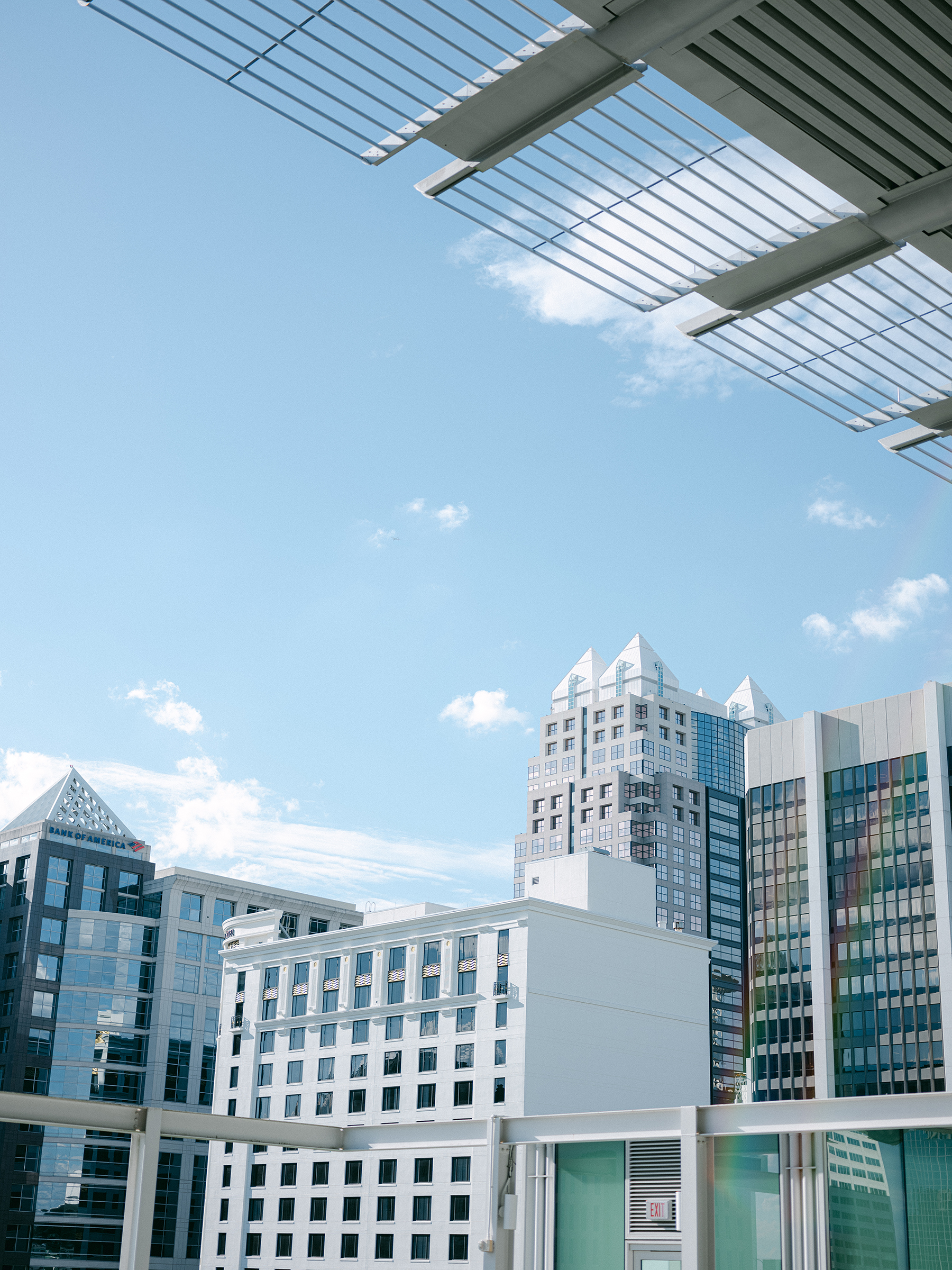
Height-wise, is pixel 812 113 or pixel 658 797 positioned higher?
pixel 658 797

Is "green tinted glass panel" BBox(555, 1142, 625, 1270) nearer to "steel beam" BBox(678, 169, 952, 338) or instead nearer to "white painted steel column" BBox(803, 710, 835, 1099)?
"steel beam" BBox(678, 169, 952, 338)

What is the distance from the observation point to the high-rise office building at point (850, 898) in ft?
327

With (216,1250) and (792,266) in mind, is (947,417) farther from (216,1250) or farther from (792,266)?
(216,1250)

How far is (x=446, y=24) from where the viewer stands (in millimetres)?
7512

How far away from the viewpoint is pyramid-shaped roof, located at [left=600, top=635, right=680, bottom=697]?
148 m

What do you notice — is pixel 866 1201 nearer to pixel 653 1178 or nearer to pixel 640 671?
pixel 653 1178

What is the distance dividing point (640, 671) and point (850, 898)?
155 feet

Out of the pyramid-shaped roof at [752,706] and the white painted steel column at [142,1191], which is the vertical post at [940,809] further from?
the white painted steel column at [142,1191]

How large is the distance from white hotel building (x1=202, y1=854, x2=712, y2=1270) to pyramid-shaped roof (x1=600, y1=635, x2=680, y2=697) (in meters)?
62.8

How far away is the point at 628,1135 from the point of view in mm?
15578

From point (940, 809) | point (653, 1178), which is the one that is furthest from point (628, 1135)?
point (940, 809)

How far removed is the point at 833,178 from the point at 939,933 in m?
98.2

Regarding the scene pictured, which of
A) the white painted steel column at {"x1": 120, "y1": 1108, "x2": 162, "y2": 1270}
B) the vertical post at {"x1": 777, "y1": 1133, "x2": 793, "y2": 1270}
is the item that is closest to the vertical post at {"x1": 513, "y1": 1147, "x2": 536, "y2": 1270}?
the vertical post at {"x1": 777, "y1": 1133, "x2": 793, "y2": 1270}

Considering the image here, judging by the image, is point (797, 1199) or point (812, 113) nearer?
point (812, 113)
